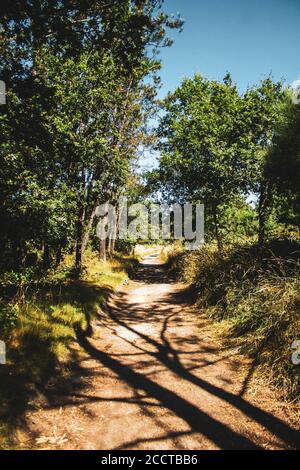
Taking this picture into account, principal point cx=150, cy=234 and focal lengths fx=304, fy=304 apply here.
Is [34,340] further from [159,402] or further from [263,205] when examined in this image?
[263,205]

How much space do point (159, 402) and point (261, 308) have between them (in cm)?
290

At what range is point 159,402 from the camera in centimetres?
429

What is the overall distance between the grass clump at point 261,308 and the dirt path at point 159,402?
38 cm

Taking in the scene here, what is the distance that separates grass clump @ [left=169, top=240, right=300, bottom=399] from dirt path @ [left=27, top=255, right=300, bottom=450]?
1.24 feet

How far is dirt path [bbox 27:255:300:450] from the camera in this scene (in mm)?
3490

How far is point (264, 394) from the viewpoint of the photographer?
445 cm

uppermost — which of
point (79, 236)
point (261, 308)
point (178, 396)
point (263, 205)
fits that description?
point (263, 205)

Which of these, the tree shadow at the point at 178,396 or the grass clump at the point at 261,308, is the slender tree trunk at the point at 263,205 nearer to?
the grass clump at the point at 261,308

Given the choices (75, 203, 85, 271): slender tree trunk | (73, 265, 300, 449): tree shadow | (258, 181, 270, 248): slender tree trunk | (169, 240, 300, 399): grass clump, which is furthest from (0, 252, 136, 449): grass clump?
(258, 181, 270, 248): slender tree trunk

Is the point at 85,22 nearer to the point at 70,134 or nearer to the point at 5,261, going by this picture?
the point at 70,134

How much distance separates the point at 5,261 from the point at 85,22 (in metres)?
6.18

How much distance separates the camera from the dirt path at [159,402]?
349 cm

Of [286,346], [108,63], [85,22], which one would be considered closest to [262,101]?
[108,63]

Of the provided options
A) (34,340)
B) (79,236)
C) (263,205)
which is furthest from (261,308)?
(79,236)
